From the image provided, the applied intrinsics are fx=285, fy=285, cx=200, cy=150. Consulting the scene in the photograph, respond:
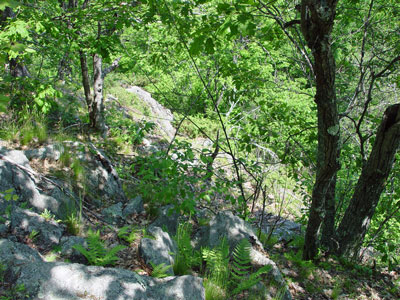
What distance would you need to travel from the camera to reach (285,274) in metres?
3.95

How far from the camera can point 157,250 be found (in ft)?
9.75

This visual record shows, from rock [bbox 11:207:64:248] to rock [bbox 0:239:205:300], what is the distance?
0.64 meters

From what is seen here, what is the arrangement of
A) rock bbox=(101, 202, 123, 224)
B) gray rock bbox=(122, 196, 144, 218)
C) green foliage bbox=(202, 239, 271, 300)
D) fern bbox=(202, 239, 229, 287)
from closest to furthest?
green foliage bbox=(202, 239, 271, 300) → fern bbox=(202, 239, 229, 287) → rock bbox=(101, 202, 123, 224) → gray rock bbox=(122, 196, 144, 218)

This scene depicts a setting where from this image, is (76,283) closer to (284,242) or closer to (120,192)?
(120,192)

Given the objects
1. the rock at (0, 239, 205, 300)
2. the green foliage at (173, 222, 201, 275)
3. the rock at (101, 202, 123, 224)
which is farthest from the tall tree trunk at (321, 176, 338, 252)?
the rock at (101, 202, 123, 224)

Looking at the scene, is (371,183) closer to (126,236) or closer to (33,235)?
(126,236)

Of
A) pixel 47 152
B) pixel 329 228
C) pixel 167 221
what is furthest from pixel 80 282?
pixel 329 228

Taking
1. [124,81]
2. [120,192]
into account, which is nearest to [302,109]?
[120,192]

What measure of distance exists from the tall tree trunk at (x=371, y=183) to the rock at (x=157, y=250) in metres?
2.76

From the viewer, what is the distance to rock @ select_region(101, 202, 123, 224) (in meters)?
4.23

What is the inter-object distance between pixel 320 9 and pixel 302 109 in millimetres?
4828

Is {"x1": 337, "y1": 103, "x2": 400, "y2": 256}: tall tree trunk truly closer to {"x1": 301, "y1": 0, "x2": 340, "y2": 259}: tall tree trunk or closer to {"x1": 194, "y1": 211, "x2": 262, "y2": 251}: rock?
{"x1": 301, "y1": 0, "x2": 340, "y2": 259}: tall tree trunk

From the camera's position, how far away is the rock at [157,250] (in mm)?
2871

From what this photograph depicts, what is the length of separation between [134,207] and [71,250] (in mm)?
1999
